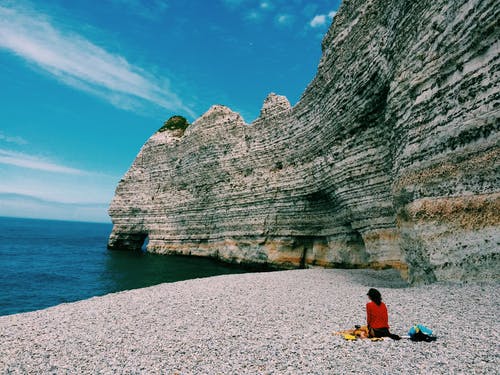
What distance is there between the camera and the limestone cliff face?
31.0 feet

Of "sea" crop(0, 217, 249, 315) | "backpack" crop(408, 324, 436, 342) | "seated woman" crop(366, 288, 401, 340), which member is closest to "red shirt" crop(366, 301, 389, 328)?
"seated woman" crop(366, 288, 401, 340)

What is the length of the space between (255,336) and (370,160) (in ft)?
44.2

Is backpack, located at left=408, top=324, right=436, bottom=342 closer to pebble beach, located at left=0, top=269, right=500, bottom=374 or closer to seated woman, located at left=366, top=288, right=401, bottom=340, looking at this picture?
pebble beach, located at left=0, top=269, right=500, bottom=374

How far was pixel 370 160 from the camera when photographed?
18297mm

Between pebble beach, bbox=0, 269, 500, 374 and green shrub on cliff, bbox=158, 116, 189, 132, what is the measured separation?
41.1 metres

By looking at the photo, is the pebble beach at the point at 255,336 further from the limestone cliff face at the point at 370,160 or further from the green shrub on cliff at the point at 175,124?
the green shrub on cliff at the point at 175,124

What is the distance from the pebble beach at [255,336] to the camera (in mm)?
5943

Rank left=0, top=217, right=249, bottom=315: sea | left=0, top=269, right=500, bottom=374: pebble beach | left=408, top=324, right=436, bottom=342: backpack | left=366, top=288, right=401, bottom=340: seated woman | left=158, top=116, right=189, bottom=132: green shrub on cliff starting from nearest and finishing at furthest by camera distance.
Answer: left=0, top=269, right=500, bottom=374: pebble beach, left=408, top=324, right=436, bottom=342: backpack, left=366, top=288, right=401, bottom=340: seated woman, left=0, top=217, right=249, bottom=315: sea, left=158, top=116, right=189, bottom=132: green shrub on cliff

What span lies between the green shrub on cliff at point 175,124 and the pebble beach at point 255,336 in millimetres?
41117

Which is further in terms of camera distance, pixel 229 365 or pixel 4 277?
pixel 4 277

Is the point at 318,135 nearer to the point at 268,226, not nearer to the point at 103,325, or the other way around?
the point at 268,226

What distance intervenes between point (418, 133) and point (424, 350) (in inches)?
314

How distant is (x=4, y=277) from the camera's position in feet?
87.2

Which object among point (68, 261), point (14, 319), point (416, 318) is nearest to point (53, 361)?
point (14, 319)
